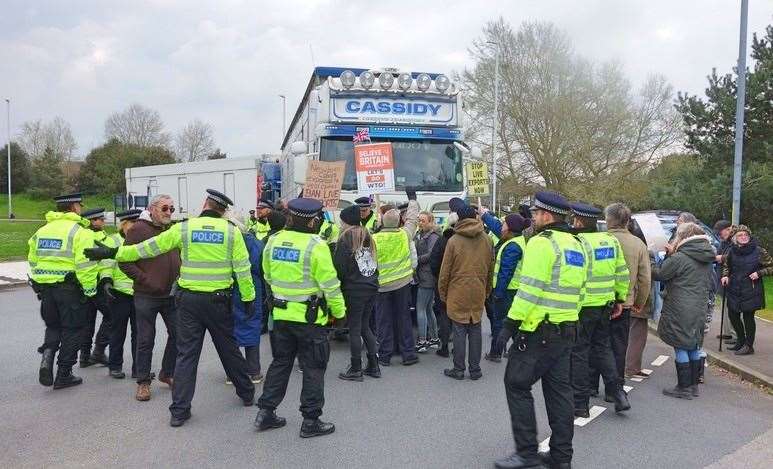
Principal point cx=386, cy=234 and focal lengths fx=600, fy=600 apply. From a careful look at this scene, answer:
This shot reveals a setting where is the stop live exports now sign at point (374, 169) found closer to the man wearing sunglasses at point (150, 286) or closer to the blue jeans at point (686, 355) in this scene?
the man wearing sunglasses at point (150, 286)

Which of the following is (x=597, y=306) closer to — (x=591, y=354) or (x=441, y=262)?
(x=591, y=354)

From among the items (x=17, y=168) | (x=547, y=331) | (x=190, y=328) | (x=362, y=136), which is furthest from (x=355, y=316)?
(x=17, y=168)

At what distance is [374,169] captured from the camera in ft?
29.8

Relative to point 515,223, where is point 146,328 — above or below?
below

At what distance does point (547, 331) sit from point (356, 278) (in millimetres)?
2639

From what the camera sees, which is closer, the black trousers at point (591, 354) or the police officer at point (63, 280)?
the black trousers at point (591, 354)

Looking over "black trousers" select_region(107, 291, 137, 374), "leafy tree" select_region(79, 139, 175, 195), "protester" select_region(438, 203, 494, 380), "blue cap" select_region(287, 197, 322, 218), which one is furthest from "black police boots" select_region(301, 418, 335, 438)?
"leafy tree" select_region(79, 139, 175, 195)

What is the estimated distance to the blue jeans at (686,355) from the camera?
5934 mm

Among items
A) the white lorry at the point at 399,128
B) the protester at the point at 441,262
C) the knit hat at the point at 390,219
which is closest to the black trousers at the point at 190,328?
the knit hat at the point at 390,219

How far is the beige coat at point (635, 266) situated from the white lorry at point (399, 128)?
459 cm

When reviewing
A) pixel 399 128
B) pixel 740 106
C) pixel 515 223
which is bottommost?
pixel 515 223

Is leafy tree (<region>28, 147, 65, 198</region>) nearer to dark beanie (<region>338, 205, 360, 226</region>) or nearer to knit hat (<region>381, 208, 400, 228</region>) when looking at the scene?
knit hat (<region>381, 208, 400, 228</region>)

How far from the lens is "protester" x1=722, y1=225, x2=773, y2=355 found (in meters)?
7.47

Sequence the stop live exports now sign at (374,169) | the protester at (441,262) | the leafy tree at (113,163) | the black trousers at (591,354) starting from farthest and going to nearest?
the leafy tree at (113,163)
the stop live exports now sign at (374,169)
the protester at (441,262)
the black trousers at (591,354)
